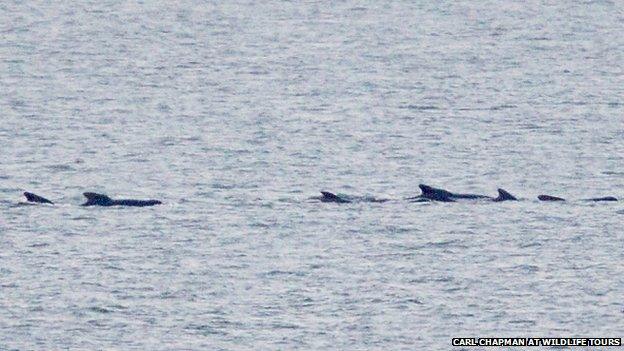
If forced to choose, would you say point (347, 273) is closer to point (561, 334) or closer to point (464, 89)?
point (561, 334)

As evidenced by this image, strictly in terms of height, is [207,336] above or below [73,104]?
above

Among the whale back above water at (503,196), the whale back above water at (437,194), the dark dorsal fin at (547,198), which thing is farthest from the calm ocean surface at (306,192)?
the whale back above water at (437,194)

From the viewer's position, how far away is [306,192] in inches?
1505

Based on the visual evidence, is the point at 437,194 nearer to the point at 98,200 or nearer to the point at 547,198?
the point at 547,198

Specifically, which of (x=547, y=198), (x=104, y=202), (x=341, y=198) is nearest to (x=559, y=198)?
(x=547, y=198)

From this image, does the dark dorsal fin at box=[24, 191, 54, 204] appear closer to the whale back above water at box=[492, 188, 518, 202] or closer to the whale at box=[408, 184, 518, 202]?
the whale at box=[408, 184, 518, 202]

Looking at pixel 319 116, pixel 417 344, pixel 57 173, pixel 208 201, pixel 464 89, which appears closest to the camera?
pixel 417 344

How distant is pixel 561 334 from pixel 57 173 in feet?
57.6

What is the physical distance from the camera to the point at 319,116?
55.1 meters

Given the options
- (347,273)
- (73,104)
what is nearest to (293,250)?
(347,273)

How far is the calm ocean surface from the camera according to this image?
2647 cm

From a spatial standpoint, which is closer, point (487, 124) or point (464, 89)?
point (487, 124)

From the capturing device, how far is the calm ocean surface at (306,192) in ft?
86.8

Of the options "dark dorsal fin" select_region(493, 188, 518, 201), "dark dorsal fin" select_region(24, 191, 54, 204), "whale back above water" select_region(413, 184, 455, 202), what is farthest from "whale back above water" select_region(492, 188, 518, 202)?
"dark dorsal fin" select_region(24, 191, 54, 204)
